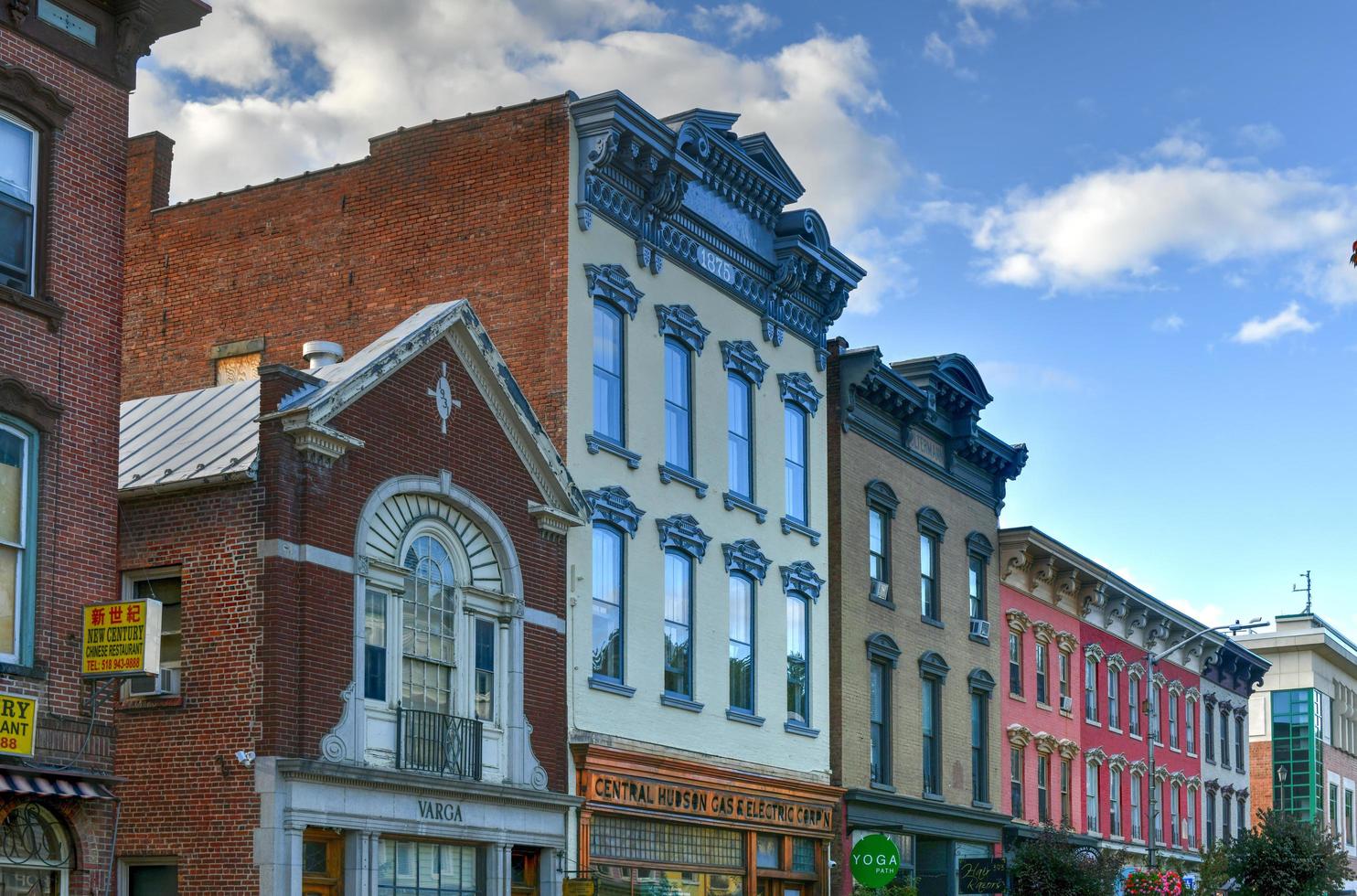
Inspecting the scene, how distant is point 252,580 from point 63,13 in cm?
640

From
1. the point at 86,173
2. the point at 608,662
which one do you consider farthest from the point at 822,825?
the point at 86,173

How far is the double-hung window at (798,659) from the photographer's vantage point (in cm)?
3384

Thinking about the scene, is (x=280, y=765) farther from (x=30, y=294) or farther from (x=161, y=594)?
(x=30, y=294)

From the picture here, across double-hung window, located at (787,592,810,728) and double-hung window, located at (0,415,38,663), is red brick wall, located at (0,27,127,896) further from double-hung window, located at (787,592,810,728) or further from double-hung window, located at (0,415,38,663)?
double-hung window, located at (787,592,810,728)

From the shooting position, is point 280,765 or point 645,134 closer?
point 280,765

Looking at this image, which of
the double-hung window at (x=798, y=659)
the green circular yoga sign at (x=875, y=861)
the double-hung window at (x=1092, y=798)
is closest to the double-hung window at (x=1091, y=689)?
the double-hung window at (x=1092, y=798)

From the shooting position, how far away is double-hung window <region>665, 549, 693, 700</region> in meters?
30.0

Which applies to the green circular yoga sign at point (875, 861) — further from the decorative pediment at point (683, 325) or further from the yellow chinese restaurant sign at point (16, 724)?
the yellow chinese restaurant sign at point (16, 724)

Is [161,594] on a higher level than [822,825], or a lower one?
higher

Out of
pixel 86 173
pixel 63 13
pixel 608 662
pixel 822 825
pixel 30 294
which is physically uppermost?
pixel 63 13

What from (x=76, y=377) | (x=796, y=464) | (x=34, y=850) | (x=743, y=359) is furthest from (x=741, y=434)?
(x=34, y=850)

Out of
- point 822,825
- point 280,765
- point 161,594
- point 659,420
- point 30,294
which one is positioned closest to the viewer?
point 30,294

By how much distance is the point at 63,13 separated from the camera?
2005 centimetres

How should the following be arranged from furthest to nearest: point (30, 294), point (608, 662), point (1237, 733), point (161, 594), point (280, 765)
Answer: point (1237, 733) < point (608, 662) < point (161, 594) < point (280, 765) < point (30, 294)
